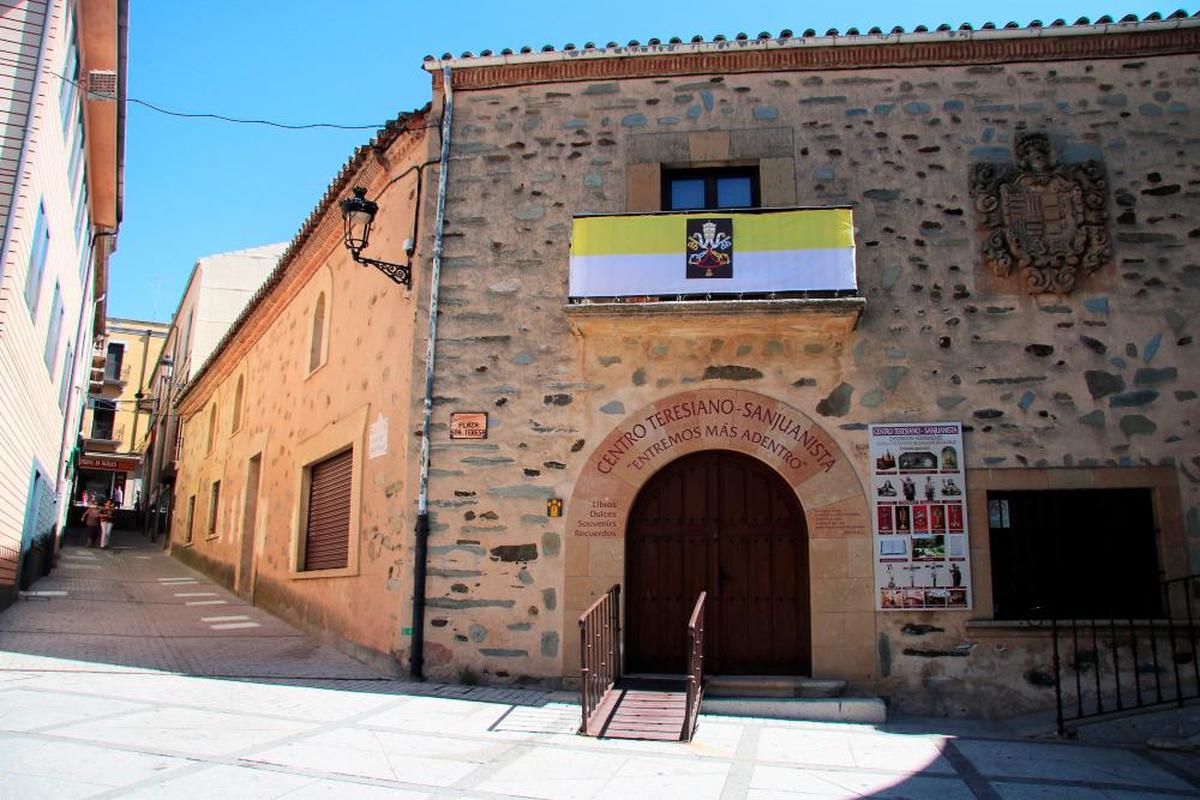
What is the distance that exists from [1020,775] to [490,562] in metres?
4.56

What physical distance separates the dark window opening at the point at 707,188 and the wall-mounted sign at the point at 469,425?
2.79 meters

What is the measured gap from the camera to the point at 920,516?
306 inches

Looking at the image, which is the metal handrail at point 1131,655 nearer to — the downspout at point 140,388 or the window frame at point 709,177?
the window frame at point 709,177

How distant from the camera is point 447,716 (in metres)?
6.68

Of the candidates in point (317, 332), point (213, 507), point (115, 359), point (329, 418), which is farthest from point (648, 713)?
point (115, 359)

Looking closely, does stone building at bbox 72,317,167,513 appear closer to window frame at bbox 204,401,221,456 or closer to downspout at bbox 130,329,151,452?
downspout at bbox 130,329,151,452

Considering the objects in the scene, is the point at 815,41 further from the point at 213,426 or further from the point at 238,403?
the point at 213,426

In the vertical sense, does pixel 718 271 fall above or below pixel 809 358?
above

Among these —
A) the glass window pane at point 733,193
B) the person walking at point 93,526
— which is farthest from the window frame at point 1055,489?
the person walking at point 93,526

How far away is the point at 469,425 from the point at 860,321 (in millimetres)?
3757

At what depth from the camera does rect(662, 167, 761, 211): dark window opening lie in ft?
29.3

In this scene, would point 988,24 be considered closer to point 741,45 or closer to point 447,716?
point 741,45

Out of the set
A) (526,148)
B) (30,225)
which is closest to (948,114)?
(526,148)

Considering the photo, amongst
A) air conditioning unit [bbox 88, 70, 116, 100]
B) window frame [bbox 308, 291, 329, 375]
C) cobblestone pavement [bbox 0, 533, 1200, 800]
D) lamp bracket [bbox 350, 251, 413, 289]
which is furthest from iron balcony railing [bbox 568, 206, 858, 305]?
air conditioning unit [bbox 88, 70, 116, 100]
